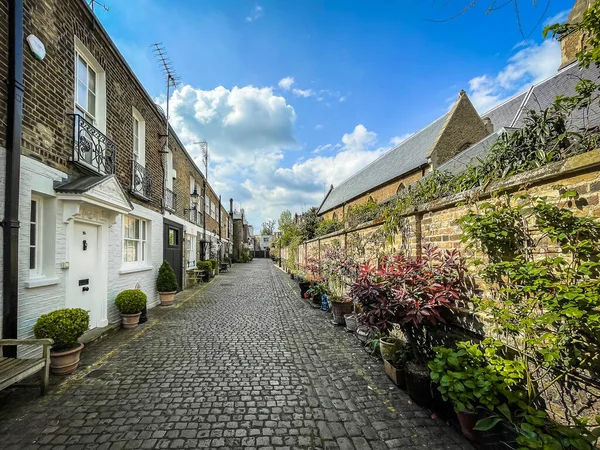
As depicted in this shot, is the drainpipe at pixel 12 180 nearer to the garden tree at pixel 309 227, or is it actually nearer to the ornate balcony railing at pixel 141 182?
the ornate balcony railing at pixel 141 182

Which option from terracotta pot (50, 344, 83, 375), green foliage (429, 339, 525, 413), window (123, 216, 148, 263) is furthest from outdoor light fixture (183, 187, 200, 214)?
green foliage (429, 339, 525, 413)

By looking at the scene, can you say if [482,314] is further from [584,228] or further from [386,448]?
[386,448]

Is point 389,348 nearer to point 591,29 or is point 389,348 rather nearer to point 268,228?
point 591,29

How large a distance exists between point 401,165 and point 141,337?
20571 millimetres

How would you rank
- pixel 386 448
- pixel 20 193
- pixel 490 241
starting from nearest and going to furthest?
pixel 386 448 < pixel 490 241 < pixel 20 193

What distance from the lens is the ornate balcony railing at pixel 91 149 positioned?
5.10 meters

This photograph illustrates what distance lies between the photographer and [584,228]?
214cm

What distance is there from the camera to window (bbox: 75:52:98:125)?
5473 millimetres

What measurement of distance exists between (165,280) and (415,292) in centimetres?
807

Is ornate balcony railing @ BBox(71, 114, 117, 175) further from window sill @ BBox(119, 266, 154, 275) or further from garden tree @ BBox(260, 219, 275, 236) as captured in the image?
garden tree @ BBox(260, 219, 275, 236)

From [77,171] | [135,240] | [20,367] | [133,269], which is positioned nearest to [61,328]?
[20,367]

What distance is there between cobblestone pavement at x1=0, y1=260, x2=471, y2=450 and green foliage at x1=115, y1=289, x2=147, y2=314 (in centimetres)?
78

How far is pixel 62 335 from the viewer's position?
393 centimetres

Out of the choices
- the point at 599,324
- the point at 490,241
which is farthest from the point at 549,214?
the point at 599,324
